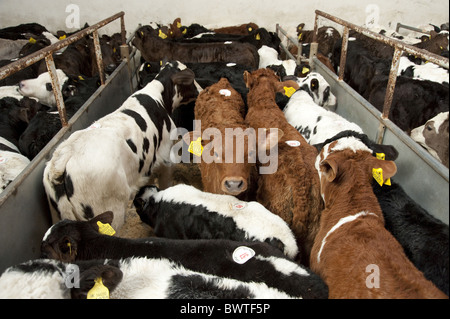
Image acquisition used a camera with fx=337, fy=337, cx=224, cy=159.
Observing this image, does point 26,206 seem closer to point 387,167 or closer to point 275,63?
point 387,167

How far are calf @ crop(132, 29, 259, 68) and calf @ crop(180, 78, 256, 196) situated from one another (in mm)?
3176

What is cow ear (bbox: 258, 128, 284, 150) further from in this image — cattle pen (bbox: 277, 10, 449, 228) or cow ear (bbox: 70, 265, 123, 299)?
cow ear (bbox: 70, 265, 123, 299)

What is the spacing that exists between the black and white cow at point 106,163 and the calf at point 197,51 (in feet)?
10.6

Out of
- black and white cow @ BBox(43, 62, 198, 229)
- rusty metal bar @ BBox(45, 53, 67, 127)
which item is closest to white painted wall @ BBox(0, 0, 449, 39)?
black and white cow @ BBox(43, 62, 198, 229)

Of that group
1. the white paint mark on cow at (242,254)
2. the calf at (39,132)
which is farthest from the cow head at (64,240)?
the calf at (39,132)

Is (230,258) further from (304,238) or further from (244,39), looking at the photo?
(244,39)

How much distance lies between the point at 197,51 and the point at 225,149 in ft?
13.8

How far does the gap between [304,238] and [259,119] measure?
1.25 m

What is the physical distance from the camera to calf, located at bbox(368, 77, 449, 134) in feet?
12.7

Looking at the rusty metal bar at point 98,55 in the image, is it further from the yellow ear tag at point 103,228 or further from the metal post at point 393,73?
the metal post at point 393,73

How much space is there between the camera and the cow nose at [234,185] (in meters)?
2.69

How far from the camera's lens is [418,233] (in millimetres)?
1911

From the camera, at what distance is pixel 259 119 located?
10.7 ft
